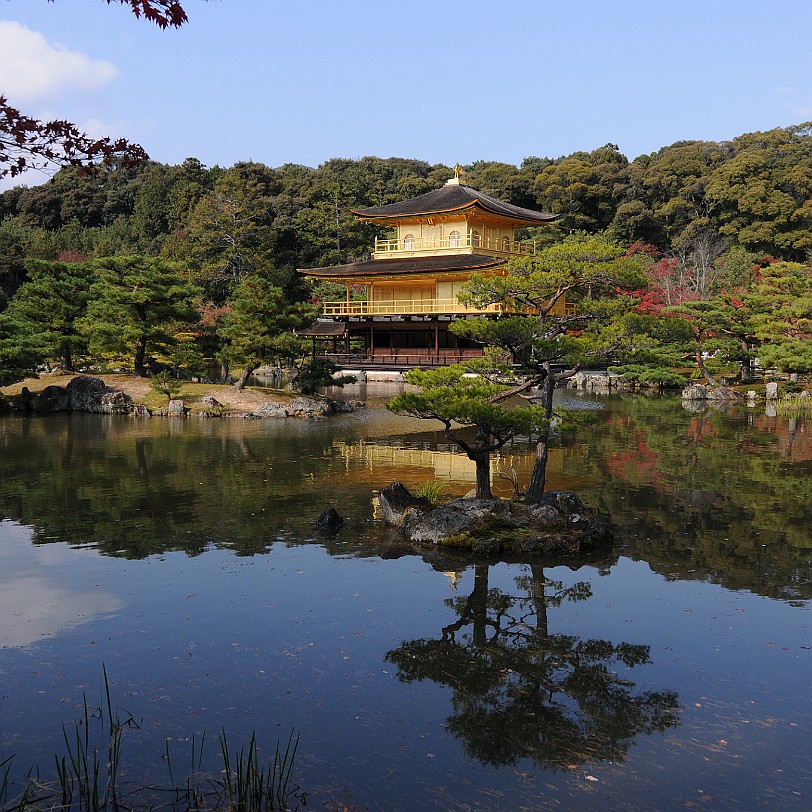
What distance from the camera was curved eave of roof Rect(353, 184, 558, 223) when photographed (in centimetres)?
3809

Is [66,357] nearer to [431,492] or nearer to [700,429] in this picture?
[431,492]

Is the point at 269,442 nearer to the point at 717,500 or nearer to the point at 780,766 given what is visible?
the point at 717,500

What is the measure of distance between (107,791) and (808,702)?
5.64 metres

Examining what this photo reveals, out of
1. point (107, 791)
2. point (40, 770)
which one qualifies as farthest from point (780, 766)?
point (40, 770)

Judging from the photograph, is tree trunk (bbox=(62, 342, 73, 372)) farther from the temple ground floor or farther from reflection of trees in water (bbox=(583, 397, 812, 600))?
reflection of trees in water (bbox=(583, 397, 812, 600))

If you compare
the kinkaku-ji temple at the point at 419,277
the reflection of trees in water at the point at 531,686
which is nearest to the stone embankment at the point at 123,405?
the kinkaku-ji temple at the point at 419,277

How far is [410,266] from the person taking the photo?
3803 cm

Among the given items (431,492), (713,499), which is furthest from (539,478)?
(713,499)

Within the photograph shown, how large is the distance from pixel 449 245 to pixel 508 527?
29857 mm

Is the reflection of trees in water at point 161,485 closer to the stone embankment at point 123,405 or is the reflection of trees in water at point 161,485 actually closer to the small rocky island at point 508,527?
the small rocky island at point 508,527

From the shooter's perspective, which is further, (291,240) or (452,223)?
(291,240)

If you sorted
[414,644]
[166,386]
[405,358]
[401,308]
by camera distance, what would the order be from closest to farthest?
1. [414,644]
2. [166,386]
3. [405,358]
4. [401,308]

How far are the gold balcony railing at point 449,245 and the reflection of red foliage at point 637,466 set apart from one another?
20743mm

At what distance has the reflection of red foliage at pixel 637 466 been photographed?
16109 mm
